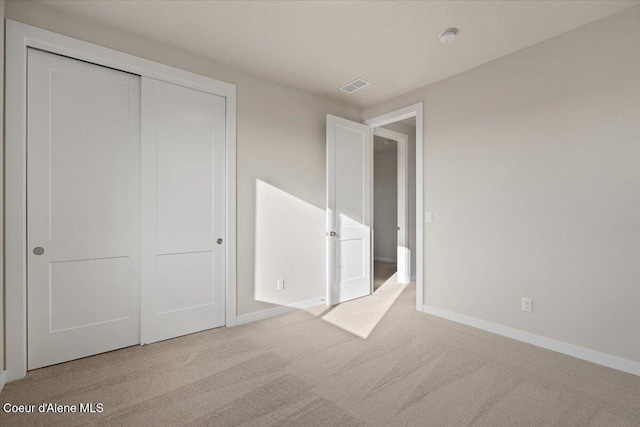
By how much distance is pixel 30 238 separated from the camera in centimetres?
223

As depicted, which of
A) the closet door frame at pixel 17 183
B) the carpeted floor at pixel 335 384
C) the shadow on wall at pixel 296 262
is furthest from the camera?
the shadow on wall at pixel 296 262

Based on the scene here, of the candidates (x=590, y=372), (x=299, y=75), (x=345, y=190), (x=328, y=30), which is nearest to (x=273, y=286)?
(x=345, y=190)

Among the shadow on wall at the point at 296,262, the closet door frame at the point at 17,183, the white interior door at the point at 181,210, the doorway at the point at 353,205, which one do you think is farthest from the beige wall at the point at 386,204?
the closet door frame at the point at 17,183

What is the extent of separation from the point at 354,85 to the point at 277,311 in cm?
271

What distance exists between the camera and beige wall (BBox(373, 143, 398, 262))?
7.37 metres

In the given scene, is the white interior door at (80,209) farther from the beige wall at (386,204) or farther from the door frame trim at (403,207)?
the beige wall at (386,204)

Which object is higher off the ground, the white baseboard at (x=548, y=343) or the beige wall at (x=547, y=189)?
the beige wall at (x=547, y=189)

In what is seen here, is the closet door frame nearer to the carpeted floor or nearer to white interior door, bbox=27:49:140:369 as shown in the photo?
white interior door, bbox=27:49:140:369

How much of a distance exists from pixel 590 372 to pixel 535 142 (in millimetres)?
1821

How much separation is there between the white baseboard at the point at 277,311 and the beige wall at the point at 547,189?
138cm

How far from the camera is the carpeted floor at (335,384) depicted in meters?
1.74

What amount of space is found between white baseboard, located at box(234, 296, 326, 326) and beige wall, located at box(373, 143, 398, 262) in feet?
12.8

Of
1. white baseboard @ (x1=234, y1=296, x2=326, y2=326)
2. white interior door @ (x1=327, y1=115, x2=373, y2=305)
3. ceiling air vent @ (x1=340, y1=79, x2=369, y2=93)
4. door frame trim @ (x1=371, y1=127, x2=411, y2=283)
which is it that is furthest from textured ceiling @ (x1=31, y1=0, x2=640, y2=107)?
white baseboard @ (x1=234, y1=296, x2=326, y2=326)

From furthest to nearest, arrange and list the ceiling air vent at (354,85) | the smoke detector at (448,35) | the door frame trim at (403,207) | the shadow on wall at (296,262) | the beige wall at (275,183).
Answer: the door frame trim at (403,207)
the ceiling air vent at (354,85)
the shadow on wall at (296,262)
the beige wall at (275,183)
the smoke detector at (448,35)
